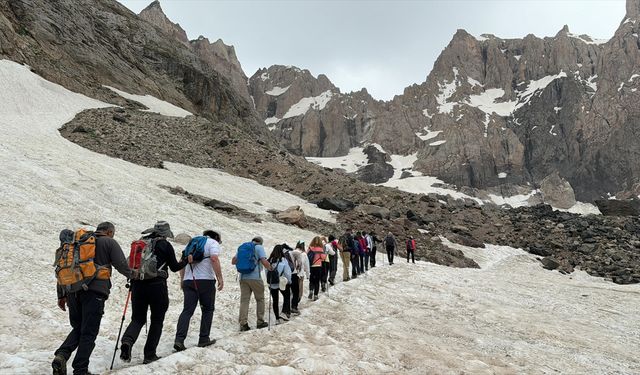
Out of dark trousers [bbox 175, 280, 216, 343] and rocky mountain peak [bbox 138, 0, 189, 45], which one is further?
rocky mountain peak [bbox 138, 0, 189, 45]

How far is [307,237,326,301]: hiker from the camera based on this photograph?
1403 cm

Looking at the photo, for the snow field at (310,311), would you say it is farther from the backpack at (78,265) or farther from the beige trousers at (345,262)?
the backpack at (78,265)

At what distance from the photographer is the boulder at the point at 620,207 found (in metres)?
61.9

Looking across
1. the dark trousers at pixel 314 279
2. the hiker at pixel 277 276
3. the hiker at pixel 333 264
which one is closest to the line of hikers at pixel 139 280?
Answer: the hiker at pixel 277 276

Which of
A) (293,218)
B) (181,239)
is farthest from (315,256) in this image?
(293,218)

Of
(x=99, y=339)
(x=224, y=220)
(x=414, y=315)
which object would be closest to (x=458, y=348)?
(x=414, y=315)

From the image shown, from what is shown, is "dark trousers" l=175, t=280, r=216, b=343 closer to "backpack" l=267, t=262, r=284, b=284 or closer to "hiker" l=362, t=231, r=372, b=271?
"backpack" l=267, t=262, r=284, b=284

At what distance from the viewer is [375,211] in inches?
1496

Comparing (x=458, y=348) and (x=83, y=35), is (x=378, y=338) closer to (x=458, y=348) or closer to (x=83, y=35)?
(x=458, y=348)

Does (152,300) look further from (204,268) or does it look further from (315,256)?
(315,256)

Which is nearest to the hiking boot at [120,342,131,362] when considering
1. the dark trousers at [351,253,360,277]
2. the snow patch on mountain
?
the dark trousers at [351,253,360,277]

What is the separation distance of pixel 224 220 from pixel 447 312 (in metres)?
14.7

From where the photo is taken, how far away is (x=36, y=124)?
116 feet

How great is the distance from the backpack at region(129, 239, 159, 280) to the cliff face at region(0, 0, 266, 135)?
4901 centimetres
